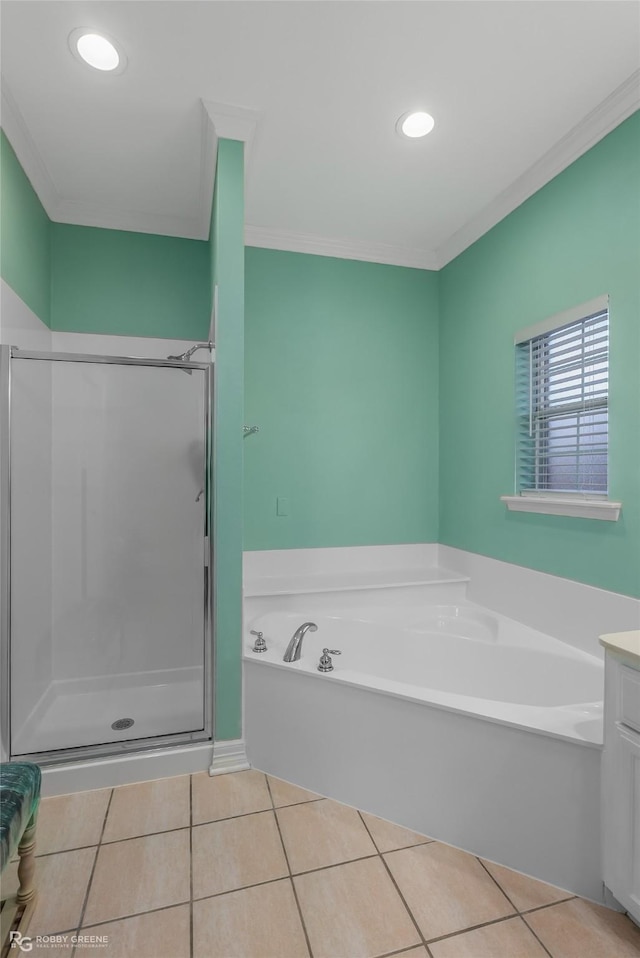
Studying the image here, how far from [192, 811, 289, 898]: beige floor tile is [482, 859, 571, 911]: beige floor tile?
67 centimetres

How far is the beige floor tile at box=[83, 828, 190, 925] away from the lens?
138cm

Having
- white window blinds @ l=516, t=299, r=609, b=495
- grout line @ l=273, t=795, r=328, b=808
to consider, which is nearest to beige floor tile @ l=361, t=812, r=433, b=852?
grout line @ l=273, t=795, r=328, b=808

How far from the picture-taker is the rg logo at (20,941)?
1.25m

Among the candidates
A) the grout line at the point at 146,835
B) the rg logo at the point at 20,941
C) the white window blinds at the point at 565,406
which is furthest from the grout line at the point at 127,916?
the white window blinds at the point at 565,406

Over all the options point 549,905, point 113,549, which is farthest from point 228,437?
point 549,905

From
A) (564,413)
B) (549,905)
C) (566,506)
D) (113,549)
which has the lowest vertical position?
(549,905)

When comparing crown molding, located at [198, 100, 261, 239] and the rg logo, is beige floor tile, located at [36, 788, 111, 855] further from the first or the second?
crown molding, located at [198, 100, 261, 239]

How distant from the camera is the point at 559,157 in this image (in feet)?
7.01

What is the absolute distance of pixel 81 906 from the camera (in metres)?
1.37

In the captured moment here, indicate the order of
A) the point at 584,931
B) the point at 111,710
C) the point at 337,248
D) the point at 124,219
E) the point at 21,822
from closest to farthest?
1. the point at 21,822
2. the point at 584,931
3. the point at 111,710
4. the point at 124,219
5. the point at 337,248

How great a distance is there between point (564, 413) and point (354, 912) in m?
2.04

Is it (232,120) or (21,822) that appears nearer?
(21,822)

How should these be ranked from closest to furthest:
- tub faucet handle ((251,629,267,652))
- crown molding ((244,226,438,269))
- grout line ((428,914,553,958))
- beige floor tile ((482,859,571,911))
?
grout line ((428,914,553,958)), beige floor tile ((482,859,571,911)), tub faucet handle ((251,629,267,652)), crown molding ((244,226,438,269))

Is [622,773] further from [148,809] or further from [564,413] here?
[148,809]
